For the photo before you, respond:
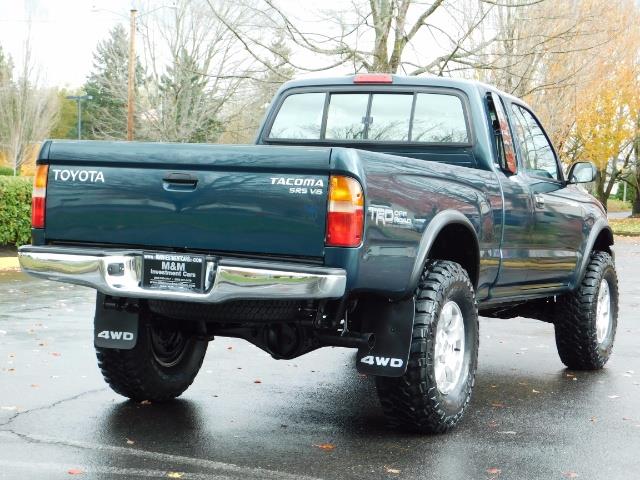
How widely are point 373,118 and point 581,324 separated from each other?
2.28 m

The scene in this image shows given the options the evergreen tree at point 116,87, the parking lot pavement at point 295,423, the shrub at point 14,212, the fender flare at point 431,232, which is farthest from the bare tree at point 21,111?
the fender flare at point 431,232

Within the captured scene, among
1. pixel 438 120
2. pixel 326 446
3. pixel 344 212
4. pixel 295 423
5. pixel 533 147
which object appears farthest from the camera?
pixel 533 147

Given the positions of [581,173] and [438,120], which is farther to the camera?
[581,173]

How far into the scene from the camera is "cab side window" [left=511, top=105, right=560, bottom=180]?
290 inches

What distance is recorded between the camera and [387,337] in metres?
5.37

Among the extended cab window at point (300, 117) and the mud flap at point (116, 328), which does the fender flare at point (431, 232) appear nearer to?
the mud flap at point (116, 328)

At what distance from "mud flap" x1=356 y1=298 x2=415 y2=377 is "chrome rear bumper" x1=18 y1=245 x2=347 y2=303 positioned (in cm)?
64

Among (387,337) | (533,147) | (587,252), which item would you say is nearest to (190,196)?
(387,337)

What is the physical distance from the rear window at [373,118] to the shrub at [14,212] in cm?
1192

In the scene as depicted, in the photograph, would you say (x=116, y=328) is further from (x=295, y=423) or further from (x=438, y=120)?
(x=438, y=120)

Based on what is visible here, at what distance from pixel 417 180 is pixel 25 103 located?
60672mm

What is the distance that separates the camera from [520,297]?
7.18 meters

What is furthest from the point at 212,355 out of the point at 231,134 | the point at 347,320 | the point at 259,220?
the point at 231,134

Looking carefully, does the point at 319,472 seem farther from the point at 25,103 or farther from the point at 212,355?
the point at 25,103
